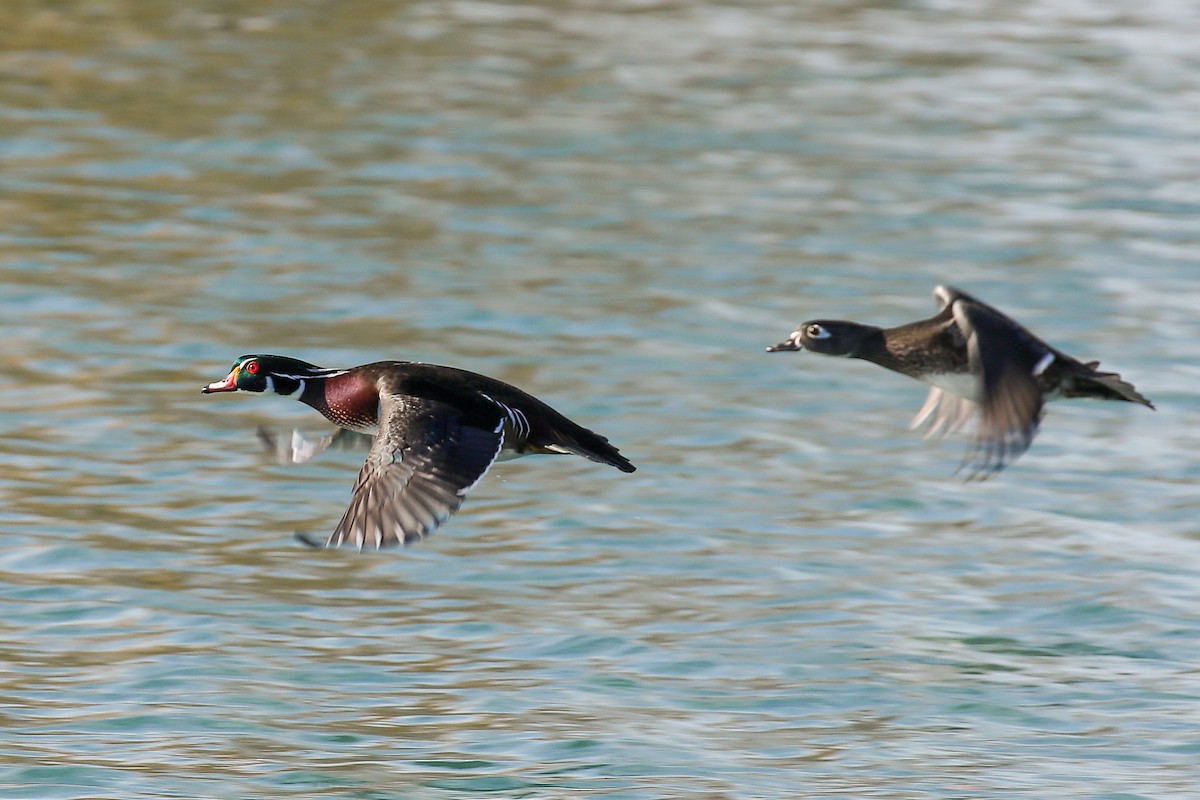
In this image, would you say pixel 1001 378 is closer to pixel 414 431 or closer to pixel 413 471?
pixel 414 431

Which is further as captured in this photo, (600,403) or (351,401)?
(600,403)

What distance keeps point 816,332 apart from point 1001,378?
1400 mm

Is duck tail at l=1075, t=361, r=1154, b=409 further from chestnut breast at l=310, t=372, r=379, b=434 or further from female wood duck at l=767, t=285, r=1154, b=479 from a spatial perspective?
chestnut breast at l=310, t=372, r=379, b=434

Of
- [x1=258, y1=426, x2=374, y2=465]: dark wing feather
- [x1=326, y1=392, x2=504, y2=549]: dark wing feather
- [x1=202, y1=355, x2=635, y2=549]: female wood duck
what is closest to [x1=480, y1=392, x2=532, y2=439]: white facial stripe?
[x1=202, y1=355, x2=635, y2=549]: female wood duck

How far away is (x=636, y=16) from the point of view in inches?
966

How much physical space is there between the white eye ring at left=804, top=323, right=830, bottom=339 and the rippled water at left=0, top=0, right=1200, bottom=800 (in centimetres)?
128

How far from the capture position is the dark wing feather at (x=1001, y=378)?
9.53m

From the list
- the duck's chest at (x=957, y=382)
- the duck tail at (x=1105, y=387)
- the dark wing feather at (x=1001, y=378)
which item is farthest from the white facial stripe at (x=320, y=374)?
the duck tail at (x=1105, y=387)

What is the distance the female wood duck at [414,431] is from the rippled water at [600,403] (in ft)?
3.57

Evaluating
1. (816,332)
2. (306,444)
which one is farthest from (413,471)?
(816,332)

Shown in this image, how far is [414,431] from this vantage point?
8742 millimetres

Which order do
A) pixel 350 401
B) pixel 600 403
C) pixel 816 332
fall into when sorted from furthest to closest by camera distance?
1. pixel 600 403
2. pixel 816 332
3. pixel 350 401

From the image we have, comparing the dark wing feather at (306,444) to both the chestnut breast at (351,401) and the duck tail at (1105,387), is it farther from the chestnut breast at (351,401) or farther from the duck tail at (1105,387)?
the duck tail at (1105,387)

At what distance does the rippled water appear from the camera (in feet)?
30.1
